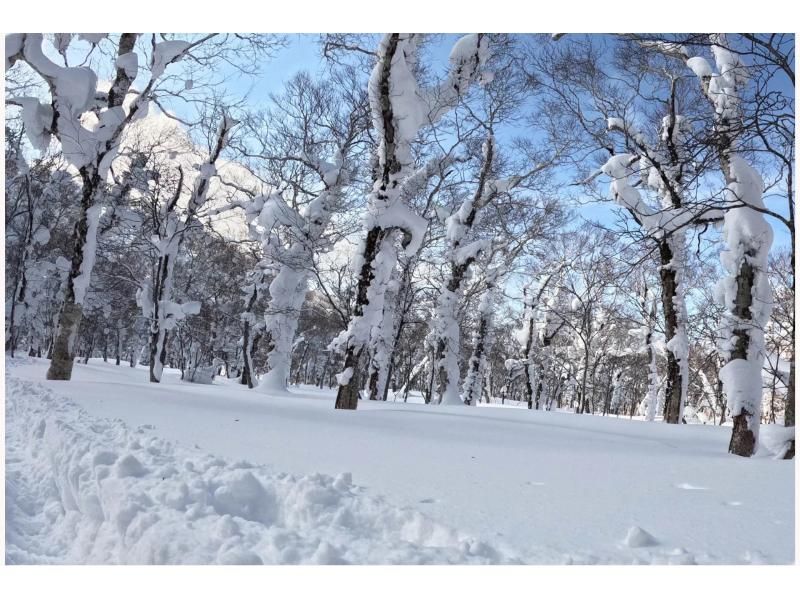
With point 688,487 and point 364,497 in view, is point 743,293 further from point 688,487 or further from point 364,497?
point 364,497

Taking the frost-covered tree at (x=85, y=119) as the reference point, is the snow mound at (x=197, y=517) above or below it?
below

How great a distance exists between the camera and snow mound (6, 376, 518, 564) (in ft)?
Result: 7.08

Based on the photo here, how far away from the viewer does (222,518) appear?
2.32 meters

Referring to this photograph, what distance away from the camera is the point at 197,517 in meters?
2.45

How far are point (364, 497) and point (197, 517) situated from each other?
81 cm

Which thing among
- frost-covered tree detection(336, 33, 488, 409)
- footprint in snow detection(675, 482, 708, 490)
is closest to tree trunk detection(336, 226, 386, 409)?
frost-covered tree detection(336, 33, 488, 409)

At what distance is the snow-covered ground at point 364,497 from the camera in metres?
2.16

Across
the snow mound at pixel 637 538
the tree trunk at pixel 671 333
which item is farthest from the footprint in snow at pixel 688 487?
the tree trunk at pixel 671 333

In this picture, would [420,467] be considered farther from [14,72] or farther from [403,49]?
[14,72]

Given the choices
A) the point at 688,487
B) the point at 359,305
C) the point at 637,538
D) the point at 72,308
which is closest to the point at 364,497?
the point at 637,538

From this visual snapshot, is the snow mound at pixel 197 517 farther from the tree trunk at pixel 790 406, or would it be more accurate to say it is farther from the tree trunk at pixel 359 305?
the tree trunk at pixel 790 406

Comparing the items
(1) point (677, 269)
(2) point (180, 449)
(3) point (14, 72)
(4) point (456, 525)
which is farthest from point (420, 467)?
(3) point (14, 72)

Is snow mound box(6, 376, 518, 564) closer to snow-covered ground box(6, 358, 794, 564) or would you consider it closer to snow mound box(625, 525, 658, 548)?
snow-covered ground box(6, 358, 794, 564)
